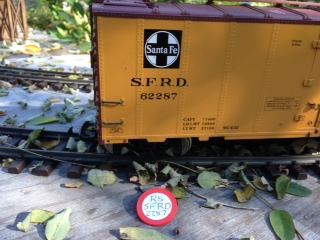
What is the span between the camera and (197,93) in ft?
15.0

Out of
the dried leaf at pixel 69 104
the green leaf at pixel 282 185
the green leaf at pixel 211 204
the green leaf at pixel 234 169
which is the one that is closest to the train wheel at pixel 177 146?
the green leaf at pixel 234 169

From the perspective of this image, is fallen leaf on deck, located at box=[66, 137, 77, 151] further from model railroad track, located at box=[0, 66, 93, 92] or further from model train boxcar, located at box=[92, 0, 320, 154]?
model railroad track, located at box=[0, 66, 93, 92]

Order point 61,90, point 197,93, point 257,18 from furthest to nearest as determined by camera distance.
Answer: point 61,90
point 197,93
point 257,18

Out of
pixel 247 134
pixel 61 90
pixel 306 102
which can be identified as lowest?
pixel 61 90

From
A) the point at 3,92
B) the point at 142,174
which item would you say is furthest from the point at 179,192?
the point at 3,92

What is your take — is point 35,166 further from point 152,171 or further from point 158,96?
point 158,96

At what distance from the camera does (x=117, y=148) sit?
16.8 ft

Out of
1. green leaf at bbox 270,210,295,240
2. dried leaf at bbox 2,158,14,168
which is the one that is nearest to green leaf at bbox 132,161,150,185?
green leaf at bbox 270,210,295,240

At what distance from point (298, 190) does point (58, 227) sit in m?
3.41

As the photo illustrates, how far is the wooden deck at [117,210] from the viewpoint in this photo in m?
3.90

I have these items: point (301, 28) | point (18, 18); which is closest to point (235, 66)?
point (301, 28)

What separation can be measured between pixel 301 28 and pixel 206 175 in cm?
252

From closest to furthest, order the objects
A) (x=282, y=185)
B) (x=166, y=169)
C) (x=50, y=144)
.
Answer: (x=282, y=185)
(x=166, y=169)
(x=50, y=144)

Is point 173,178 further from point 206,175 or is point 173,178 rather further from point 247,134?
point 247,134
